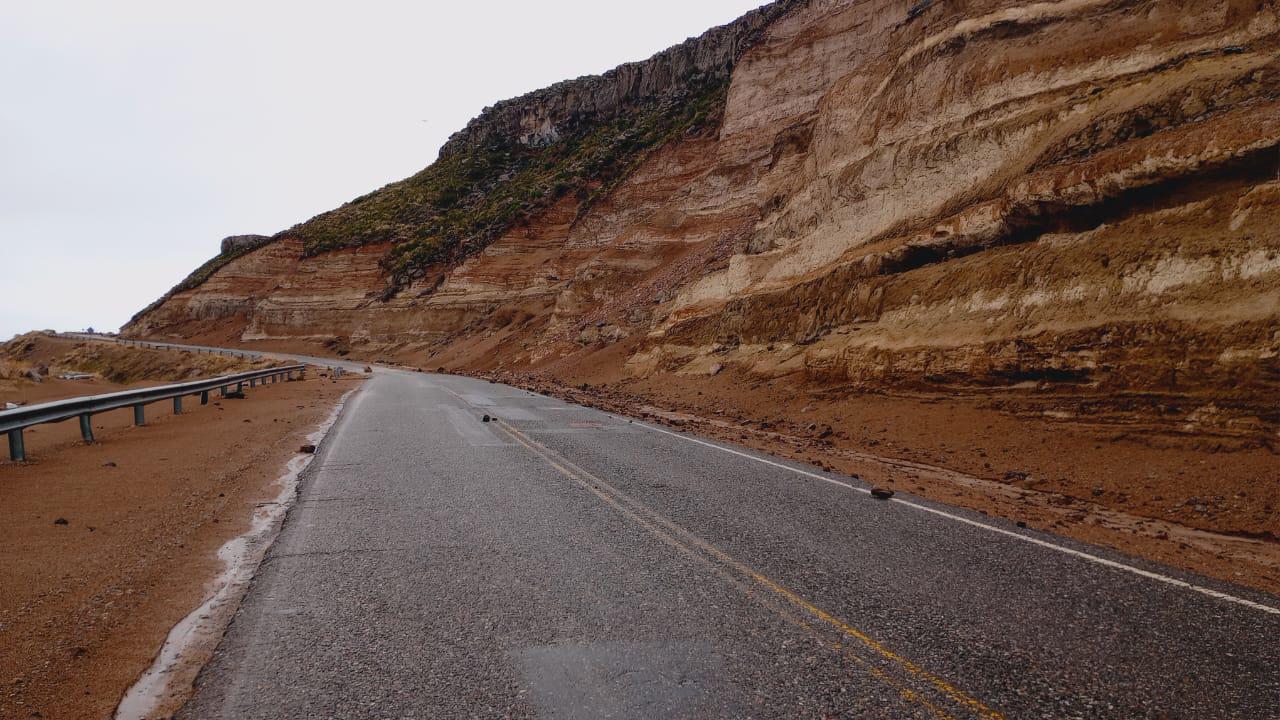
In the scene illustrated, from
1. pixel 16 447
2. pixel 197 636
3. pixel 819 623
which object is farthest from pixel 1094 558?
pixel 16 447

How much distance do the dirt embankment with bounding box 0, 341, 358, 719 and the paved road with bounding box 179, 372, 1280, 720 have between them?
0.50 m

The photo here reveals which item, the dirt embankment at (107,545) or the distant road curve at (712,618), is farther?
the dirt embankment at (107,545)

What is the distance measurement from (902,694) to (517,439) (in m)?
8.58

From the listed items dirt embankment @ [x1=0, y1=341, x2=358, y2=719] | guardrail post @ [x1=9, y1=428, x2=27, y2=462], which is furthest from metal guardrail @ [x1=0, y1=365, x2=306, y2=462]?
dirt embankment @ [x1=0, y1=341, x2=358, y2=719]

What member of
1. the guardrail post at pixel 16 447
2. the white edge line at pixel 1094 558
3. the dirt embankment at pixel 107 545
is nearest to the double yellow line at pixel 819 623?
the white edge line at pixel 1094 558

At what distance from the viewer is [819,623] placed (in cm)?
367

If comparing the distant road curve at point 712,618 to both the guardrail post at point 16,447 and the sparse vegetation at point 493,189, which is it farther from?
the sparse vegetation at point 493,189

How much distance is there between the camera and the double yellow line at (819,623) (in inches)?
114

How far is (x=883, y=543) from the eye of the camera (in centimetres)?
527

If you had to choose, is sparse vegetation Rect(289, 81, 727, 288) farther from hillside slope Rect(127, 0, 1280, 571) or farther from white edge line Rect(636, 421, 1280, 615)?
white edge line Rect(636, 421, 1280, 615)

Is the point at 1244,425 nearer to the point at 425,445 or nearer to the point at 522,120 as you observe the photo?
the point at 425,445

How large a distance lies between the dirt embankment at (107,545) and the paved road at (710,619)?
500 millimetres

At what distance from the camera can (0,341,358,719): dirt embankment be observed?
3.09m

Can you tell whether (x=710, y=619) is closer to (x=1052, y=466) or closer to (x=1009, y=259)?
(x=1052, y=466)
